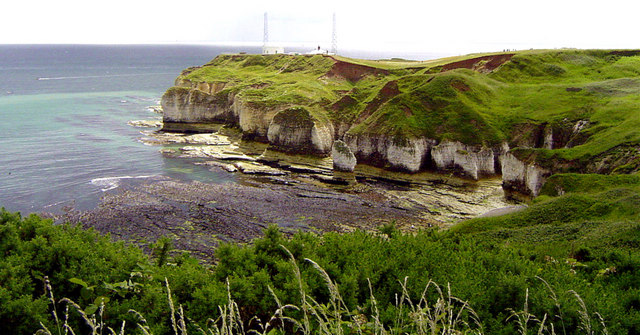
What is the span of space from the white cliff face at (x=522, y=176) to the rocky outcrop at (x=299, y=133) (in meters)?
29.8

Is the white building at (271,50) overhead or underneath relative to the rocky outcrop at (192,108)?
overhead

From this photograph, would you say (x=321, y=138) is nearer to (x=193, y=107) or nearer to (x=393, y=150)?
(x=393, y=150)

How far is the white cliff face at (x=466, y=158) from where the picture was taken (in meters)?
61.7

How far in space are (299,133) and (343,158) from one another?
11.7 m

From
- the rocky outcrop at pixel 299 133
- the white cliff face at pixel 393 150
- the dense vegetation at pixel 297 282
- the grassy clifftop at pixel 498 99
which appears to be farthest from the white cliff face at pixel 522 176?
the dense vegetation at pixel 297 282

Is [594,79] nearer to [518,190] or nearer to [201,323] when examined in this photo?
[518,190]

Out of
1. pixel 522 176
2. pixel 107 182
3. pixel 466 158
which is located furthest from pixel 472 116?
pixel 107 182

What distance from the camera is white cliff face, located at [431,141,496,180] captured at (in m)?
61.7

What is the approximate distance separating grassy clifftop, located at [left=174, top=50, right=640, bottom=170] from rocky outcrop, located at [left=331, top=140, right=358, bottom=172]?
19.1 feet

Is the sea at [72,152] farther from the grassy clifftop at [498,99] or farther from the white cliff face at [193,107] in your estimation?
the grassy clifftop at [498,99]

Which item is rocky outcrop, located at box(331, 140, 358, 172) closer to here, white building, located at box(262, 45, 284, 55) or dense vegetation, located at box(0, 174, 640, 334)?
dense vegetation, located at box(0, 174, 640, 334)

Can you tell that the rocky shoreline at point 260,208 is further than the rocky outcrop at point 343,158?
No

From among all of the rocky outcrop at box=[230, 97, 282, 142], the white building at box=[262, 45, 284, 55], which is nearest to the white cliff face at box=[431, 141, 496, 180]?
the rocky outcrop at box=[230, 97, 282, 142]

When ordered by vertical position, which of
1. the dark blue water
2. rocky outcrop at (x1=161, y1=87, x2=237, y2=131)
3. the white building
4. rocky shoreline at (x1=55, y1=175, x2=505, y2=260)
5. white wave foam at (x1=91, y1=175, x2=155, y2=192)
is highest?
the white building
